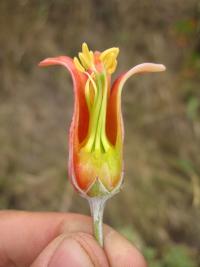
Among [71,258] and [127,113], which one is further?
[127,113]

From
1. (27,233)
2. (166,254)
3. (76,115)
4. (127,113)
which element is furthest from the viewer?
(127,113)

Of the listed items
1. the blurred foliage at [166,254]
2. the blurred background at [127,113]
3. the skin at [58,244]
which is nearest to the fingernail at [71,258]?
the skin at [58,244]

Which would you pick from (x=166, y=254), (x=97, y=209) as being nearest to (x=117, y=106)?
(x=97, y=209)

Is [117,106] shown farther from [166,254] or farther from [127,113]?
[127,113]

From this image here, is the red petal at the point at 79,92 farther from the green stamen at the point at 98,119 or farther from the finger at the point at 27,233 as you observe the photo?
the finger at the point at 27,233

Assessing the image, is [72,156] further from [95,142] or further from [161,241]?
[161,241]

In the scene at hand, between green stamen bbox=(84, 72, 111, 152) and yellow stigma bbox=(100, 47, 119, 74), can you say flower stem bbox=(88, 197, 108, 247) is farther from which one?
yellow stigma bbox=(100, 47, 119, 74)
